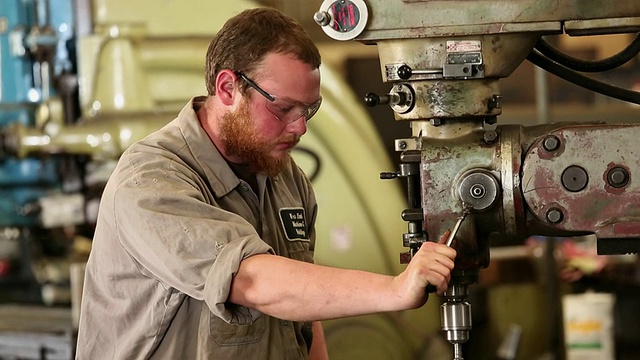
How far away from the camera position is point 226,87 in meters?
1.73

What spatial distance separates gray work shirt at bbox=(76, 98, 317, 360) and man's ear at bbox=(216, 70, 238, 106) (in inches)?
2.5

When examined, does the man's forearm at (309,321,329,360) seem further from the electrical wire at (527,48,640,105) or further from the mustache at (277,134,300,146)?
the electrical wire at (527,48,640,105)

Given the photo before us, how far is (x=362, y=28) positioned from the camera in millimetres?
1481

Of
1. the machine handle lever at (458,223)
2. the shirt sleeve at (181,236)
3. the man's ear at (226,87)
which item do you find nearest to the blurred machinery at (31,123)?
the man's ear at (226,87)

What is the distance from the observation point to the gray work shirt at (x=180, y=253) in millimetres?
1473

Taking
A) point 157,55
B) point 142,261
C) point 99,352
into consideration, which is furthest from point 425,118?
point 157,55

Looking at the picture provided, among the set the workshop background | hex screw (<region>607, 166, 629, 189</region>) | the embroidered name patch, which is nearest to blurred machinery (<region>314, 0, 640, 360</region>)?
hex screw (<region>607, 166, 629, 189</region>)

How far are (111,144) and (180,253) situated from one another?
76.1 inches

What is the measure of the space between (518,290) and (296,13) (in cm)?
149

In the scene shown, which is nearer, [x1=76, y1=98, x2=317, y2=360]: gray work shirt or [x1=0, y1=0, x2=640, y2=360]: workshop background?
[x1=76, y1=98, x2=317, y2=360]: gray work shirt

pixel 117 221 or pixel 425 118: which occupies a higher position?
pixel 425 118

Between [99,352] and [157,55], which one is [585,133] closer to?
[99,352]

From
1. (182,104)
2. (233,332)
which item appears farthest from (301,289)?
(182,104)

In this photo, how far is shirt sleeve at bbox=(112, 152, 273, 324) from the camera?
4.74ft
